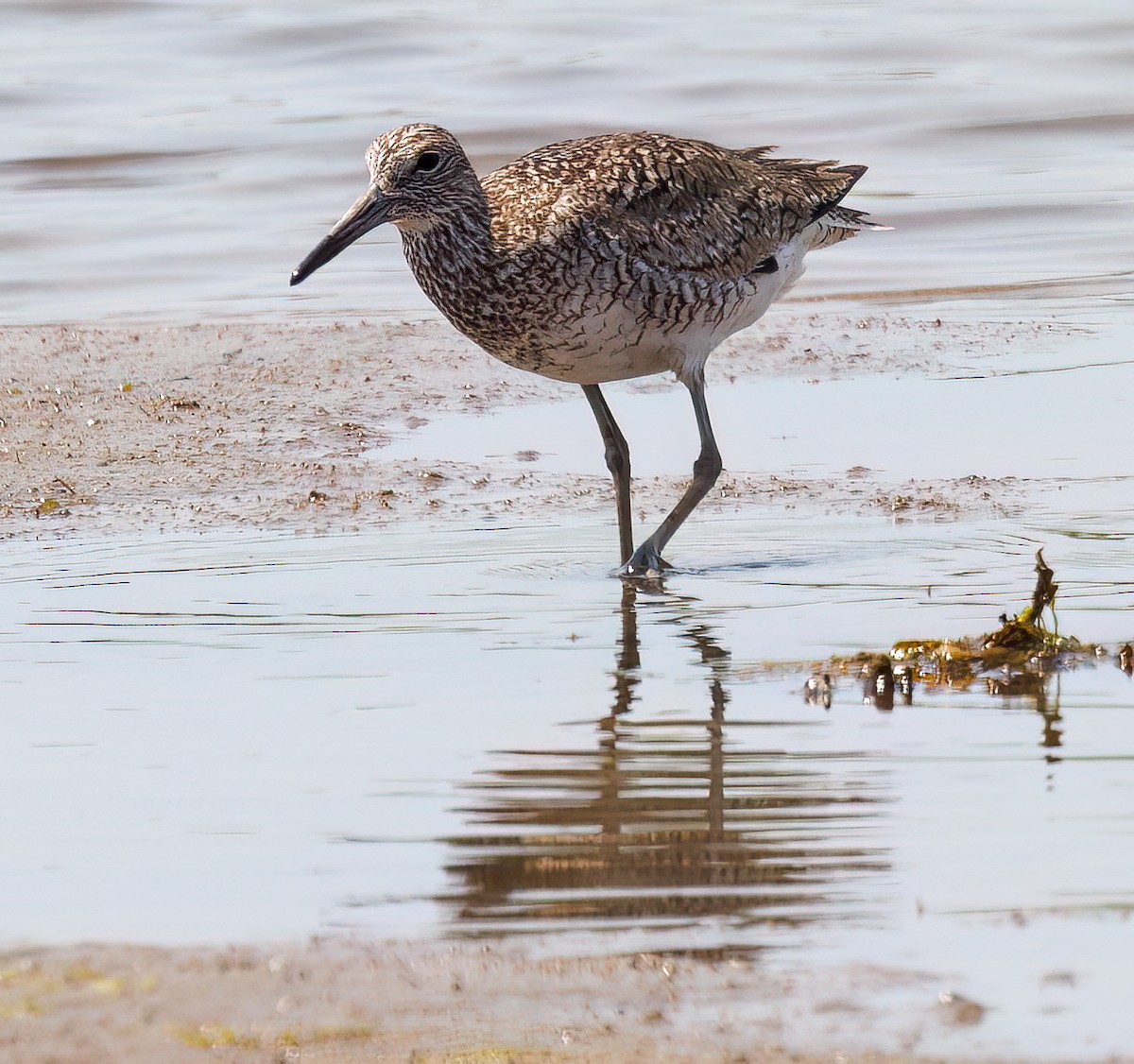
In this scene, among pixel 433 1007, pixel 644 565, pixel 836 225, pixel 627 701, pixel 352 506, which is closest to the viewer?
pixel 433 1007

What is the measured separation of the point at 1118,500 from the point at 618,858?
3.64m

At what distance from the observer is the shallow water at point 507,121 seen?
1166cm

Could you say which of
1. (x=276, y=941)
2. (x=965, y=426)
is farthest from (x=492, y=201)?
(x=276, y=941)

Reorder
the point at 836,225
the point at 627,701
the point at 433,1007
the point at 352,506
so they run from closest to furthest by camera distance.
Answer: the point at 433,1007
the point at 627,701
the point at 352,506
the point at 836,225

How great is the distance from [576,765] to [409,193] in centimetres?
265

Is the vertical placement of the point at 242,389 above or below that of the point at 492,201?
below

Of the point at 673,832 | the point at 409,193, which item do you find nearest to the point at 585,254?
the point at 409,193

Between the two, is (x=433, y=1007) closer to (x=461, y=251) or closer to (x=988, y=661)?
(x=988, y=661)

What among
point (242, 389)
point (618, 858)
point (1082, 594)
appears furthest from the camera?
point (242, 389)

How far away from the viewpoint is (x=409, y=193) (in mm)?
6414

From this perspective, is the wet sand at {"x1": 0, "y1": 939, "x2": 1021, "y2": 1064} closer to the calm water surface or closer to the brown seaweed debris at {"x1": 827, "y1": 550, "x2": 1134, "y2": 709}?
the calm water surface

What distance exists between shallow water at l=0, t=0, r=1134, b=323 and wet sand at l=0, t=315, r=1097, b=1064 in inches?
48.4

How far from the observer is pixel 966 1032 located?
3029mm

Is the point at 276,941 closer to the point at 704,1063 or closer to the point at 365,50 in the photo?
the point at 704,1063
